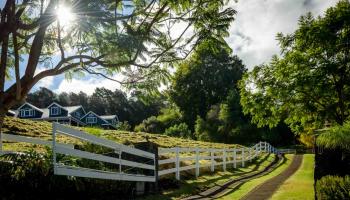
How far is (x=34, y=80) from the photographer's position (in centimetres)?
953

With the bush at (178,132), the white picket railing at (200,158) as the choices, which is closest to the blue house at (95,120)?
the bush at (178,132)

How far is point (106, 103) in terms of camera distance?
99.0 metres

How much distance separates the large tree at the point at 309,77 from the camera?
20531mm

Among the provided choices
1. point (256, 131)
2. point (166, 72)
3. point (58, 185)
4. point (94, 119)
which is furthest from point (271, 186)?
point (94, 119)

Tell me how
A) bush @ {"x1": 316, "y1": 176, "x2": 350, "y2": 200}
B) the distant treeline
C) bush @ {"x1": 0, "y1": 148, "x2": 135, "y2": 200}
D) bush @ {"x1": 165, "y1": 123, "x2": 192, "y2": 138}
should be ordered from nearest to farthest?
1. bush @ {"x1": 316, "y1": 176, "x2": 350, "y2": 200}
2. bush @ {"x1": 0, "y1": 148, "x2": 135, "y2": 200}
3. bush @ {"x1": 165, "y1": 123, "x2": 192, "y2": 138}
4. the distant treeline

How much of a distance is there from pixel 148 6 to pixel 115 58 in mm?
1585

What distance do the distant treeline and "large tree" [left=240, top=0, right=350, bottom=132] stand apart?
67.4m

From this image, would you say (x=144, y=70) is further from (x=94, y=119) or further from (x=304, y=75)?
(x=94, y=119)

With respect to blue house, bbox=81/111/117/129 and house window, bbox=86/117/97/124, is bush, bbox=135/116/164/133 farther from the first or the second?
house window, bbox=86/117/97/124

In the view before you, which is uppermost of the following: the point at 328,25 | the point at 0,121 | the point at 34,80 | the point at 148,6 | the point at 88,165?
the point at 328,25

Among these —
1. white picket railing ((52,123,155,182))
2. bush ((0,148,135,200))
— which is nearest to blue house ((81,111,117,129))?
white picket railing ((52,123,155,182))

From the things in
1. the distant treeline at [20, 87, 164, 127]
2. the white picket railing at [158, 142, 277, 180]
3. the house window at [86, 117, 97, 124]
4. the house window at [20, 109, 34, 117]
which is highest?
the distant treeline at [20, 87, 164, 127]

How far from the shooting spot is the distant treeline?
93812mm

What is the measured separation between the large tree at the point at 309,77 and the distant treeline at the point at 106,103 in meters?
67.4
